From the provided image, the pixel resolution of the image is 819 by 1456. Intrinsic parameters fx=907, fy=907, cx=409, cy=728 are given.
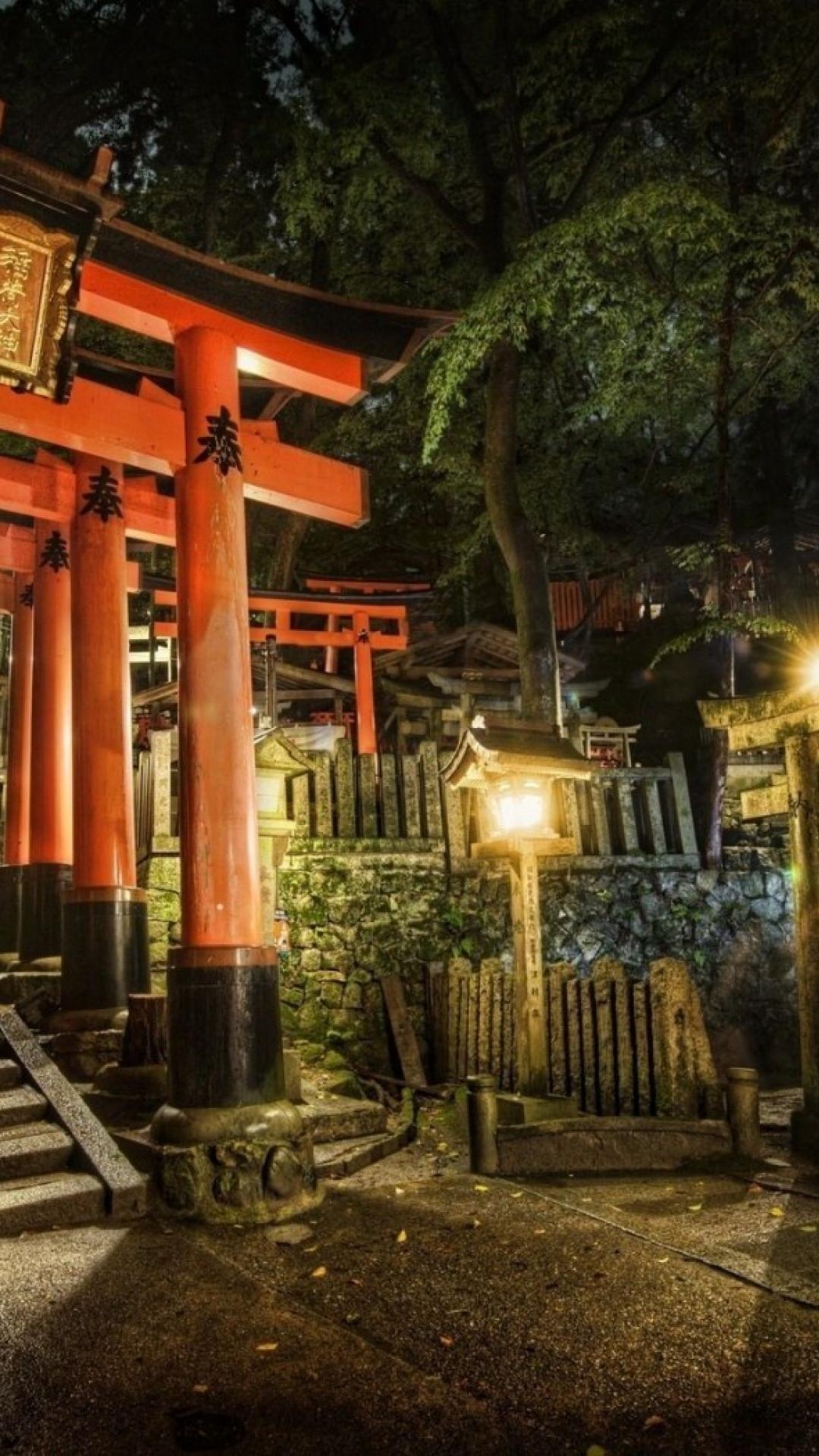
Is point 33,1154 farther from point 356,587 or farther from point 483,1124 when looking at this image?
point 356,587

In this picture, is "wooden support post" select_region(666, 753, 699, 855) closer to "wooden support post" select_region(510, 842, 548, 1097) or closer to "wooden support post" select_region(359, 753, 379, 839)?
"wooden support post" select_region(359, 753, 379, 839)

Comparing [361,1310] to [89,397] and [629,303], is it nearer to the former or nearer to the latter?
[89,397]

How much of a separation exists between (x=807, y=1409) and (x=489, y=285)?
46.6ft

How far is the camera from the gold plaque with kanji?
21.6ft

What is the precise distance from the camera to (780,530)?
25.6 m

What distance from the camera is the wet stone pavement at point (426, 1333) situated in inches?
133

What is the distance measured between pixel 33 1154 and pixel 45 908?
5.35 meters

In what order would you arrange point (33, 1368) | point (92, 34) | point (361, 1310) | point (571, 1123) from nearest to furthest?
point (33, 1368) < point (361, 1310) < point (571, 1123) < point (92, 34)

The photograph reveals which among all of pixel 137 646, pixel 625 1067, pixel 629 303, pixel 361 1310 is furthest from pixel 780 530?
pixel 361 1310

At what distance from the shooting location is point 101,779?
979 centimetres

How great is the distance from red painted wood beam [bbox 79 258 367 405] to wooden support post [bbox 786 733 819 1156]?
17.5 feet

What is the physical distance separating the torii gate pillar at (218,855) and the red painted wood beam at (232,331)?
164 mm

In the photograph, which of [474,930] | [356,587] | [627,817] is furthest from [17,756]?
[356,587]

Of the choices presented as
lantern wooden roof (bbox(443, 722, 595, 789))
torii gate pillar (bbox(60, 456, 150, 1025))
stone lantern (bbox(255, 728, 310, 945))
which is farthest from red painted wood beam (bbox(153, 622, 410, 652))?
lantern wooden roof (bbox(443, 722, 595, 789))
